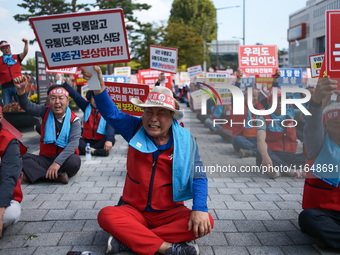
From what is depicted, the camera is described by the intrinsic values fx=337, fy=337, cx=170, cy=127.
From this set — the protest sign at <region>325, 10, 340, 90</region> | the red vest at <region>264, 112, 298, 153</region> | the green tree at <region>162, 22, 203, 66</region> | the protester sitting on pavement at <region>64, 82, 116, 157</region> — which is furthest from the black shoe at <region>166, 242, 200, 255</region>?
the green tree at <region>162, 22, 203, 66</region>

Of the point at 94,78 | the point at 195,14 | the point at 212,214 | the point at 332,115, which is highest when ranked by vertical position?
the point at 195,14

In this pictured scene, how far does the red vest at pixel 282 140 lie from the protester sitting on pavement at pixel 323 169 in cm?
227

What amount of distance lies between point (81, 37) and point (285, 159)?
3767mm

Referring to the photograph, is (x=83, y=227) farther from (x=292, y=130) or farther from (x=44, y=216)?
(x=292, y=130)

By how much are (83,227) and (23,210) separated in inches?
35.6

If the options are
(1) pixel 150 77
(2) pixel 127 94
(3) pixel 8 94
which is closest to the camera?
(2) pixel 127 94

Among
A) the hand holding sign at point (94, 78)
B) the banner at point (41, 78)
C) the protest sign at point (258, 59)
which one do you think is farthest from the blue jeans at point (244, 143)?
the banner at point (41, 78)

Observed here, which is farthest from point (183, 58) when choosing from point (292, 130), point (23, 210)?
point (23, 210)

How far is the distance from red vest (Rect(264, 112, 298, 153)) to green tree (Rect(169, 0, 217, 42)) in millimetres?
44601

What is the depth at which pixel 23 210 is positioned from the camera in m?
3.84

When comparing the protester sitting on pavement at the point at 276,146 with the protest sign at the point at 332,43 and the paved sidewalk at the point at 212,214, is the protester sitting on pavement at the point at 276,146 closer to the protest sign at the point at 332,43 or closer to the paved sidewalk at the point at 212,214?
the paved sidewalk at the point at 212,214

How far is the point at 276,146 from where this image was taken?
5465 mm

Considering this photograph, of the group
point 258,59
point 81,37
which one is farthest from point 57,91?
point 258,59

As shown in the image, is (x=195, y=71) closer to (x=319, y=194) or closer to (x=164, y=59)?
(x=164, y=59)
